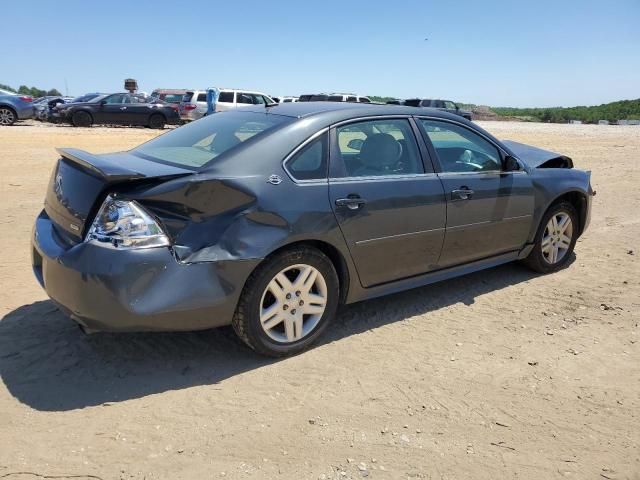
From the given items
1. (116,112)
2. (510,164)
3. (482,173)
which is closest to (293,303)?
(482,173)

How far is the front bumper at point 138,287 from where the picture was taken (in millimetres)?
2904

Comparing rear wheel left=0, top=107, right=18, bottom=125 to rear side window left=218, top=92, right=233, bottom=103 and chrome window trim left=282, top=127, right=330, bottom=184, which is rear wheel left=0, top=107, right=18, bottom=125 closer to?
rear side window left=218, top=92, right=233, bottom=103

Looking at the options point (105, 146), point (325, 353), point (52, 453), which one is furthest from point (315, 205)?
point (105, 146)

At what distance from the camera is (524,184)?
15.5 feet

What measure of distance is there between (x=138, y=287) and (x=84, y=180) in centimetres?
75

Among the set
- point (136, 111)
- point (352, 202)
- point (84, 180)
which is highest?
point (136, 111)

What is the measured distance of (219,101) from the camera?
2472 cm

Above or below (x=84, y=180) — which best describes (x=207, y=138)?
above

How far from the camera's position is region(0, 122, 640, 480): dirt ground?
8.40 feet

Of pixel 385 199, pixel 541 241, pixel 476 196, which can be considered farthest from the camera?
pixel 541 241

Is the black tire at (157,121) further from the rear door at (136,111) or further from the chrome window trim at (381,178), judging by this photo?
the chrome window trim at (381,178)

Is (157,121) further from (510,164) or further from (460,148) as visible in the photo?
(510,164)

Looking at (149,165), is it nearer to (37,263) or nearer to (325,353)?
(37,263)

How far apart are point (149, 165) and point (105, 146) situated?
1167 centimetres
